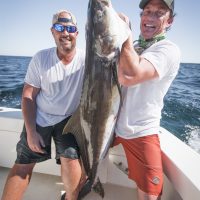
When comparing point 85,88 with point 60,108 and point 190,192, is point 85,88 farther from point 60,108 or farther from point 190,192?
point 190,192

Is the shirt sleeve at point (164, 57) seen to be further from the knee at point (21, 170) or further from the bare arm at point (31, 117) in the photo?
the knee at point (21, 170)

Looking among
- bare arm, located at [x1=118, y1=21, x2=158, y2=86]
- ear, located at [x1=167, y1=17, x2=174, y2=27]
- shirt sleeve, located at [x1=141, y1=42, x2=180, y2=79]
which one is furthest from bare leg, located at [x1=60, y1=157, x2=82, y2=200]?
ear, located at [x1=167, y1=17, x2=174, y2=27]

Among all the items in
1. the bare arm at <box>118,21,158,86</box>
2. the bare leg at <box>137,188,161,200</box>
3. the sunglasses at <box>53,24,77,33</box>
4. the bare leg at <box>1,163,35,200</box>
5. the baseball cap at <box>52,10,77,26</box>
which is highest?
the baseball cap at <box>52,10,77,26</box>

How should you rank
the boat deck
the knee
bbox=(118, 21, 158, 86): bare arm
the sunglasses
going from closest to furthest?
bbox=(118, 21, 158, 86): bare arm, the sunglasses, the knee, the boat deck

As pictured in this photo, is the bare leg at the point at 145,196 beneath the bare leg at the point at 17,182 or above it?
above

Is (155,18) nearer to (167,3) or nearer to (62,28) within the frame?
(167,3)

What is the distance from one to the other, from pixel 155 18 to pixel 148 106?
30.0 inches

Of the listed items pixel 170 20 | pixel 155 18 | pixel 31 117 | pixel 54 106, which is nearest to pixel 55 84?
pixel 54 106

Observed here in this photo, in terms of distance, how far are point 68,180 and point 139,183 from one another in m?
0.73

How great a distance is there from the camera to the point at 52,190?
10.7 ft

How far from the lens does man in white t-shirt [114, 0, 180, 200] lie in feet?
6.97

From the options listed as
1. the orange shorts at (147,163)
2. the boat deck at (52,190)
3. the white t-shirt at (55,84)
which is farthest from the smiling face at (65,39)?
the boat deck at (52,190)

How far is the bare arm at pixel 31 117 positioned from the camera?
261 centimetres

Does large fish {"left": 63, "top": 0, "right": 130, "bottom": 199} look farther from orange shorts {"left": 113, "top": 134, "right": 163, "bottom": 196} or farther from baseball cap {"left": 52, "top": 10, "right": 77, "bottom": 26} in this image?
baseball cap {"left": 52, "top": 10, "right": 77, "bottom": 26}
